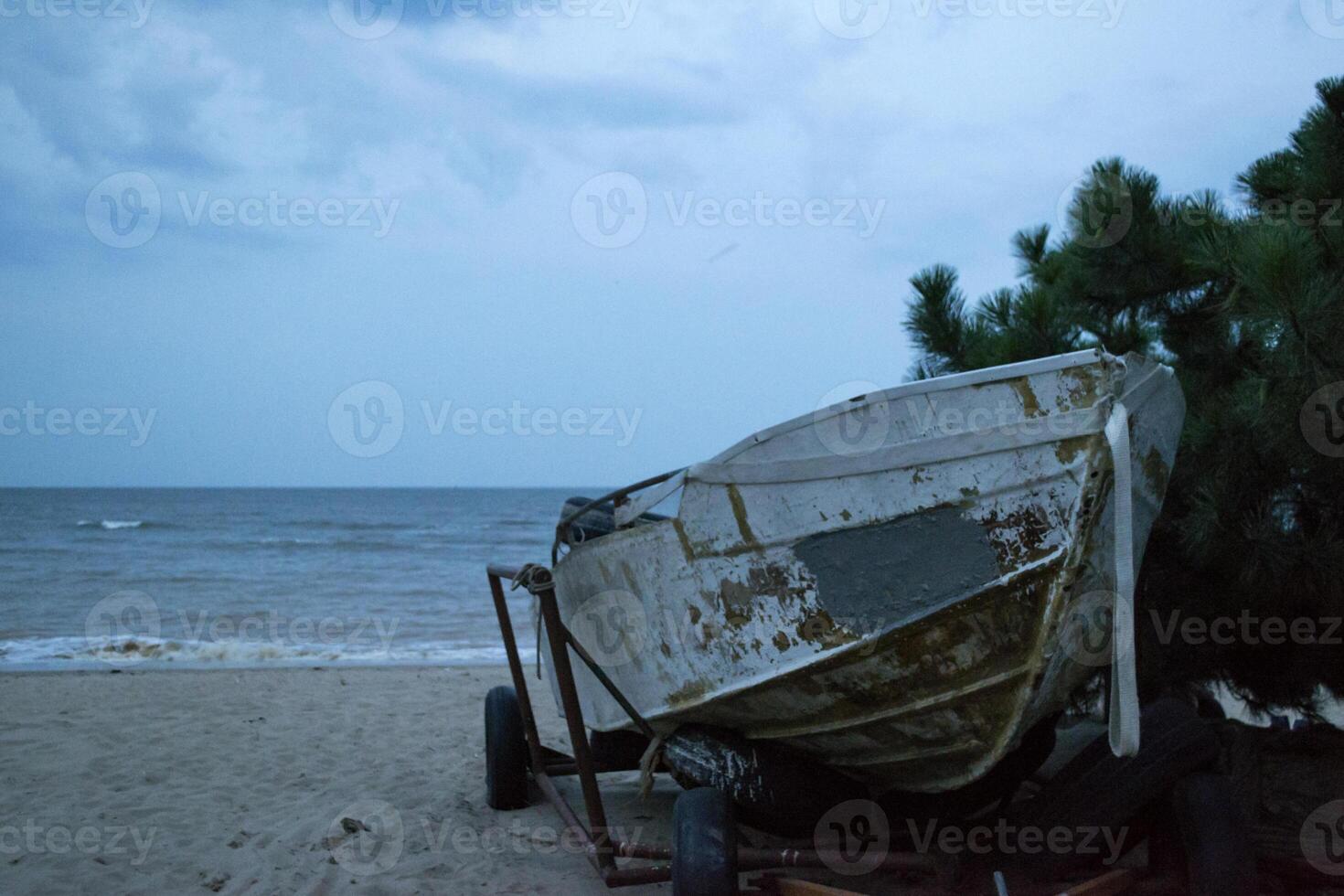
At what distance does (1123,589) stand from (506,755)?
301 centimetres

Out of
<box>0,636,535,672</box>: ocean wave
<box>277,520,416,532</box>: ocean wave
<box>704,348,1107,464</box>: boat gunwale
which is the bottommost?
<box>0,636,535,672</box>: ocean wave

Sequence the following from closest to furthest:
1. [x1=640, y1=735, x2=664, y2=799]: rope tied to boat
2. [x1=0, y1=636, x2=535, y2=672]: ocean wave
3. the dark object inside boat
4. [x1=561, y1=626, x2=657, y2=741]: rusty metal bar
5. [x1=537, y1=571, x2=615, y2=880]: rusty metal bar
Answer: [x1=537, y1=571, x2=615, y2=880]: rusty metal bar, [x1=561, y1=626, x2=657, y2=741]: rusty metal bar, [x1=640, y1=735, x2=664, y2=799]: rope tied to boat, the dark object inside boat, [x1=0, y1=636, x2=535, y2=672]: ocean wave

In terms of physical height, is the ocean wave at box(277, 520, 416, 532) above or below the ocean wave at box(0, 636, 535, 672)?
above

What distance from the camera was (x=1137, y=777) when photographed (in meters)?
3.25

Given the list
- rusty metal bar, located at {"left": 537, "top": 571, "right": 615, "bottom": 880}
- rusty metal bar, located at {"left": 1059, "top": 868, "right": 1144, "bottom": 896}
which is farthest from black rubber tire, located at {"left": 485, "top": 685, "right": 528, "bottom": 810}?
Result: rusty metal bar, located at {"left": 1059, "top": 868, "right": 1144, "bottom": 896}

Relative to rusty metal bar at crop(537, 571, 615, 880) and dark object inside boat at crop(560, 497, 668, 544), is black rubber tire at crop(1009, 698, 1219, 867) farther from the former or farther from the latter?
dark object inside boat at crop(560, 497, 668, 544)

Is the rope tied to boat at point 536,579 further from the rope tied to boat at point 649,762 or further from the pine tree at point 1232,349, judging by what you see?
the pine tree at point 1232,349

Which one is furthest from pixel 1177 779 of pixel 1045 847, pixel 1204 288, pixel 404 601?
pixel 404 601

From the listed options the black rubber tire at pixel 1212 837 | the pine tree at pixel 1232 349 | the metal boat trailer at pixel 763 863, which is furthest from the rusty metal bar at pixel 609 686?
the pine tree at pixel 1232 349

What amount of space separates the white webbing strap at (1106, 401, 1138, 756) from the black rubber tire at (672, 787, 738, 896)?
1172 mm

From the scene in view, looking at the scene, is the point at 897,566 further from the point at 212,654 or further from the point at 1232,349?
the point at 212,654

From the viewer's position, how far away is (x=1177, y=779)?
322cm

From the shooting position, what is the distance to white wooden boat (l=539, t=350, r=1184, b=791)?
9.44 ft

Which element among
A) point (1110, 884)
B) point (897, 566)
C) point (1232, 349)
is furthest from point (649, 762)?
point (1232, 349)
